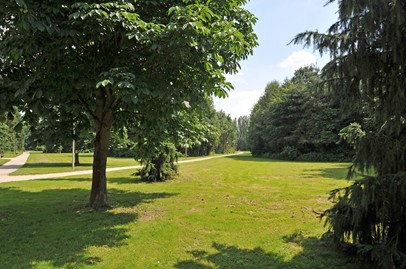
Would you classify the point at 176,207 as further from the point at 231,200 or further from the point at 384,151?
the point at 384,151

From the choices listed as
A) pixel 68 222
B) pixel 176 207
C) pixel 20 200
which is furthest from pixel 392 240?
pixel 20 200

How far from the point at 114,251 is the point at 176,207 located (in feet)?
11.5

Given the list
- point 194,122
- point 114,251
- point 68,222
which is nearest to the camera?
point 114,251

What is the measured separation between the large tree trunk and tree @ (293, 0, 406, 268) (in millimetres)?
5394

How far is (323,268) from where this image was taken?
424 cm

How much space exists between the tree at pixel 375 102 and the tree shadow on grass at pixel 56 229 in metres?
3.80

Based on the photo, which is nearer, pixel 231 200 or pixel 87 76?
pixel 87 76

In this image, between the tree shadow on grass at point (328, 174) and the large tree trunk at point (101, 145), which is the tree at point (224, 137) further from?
the large tree trunk at point (101, 145)

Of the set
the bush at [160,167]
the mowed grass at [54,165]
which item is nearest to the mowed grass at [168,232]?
the bush at [160,167]

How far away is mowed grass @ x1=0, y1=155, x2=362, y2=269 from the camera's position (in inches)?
180

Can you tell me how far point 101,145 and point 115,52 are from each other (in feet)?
8.62

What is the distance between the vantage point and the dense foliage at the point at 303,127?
35.1 m

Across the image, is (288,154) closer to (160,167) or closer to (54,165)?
(54,165)

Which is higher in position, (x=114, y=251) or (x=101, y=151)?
(x=101, y=151)
